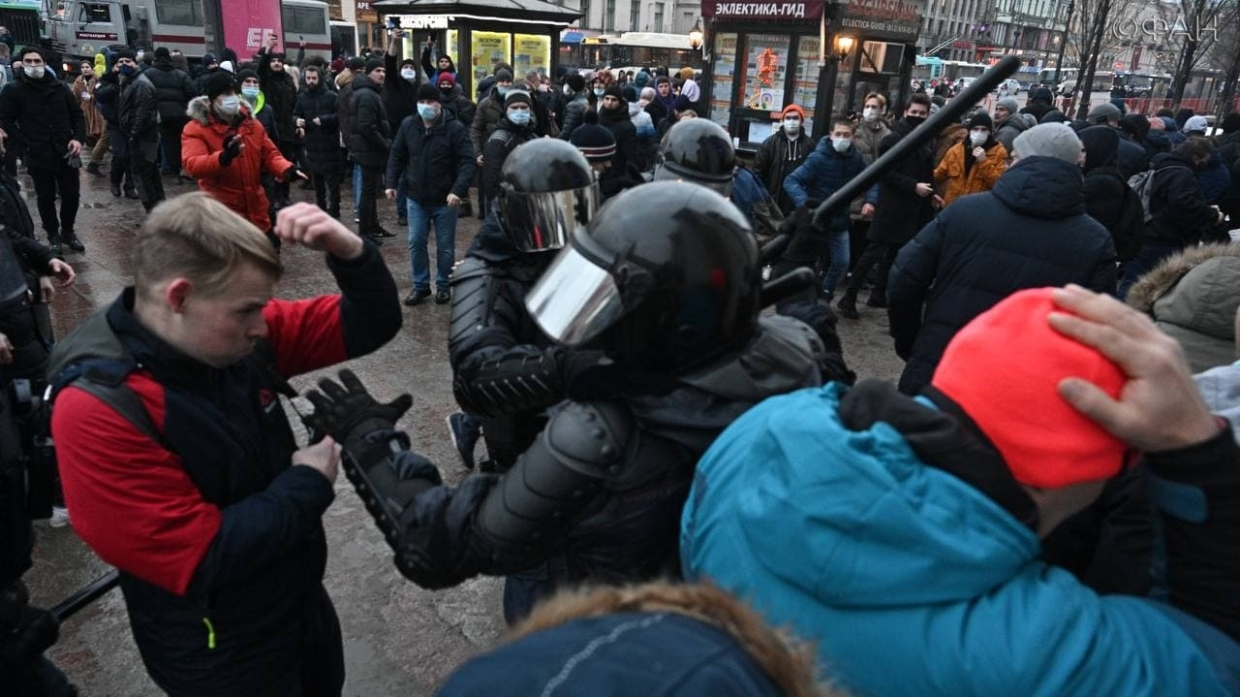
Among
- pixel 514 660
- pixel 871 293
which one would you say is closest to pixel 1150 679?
pixel 514 660

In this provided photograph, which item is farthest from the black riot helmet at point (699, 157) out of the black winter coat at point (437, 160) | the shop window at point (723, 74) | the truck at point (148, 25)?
the truck at point (148, 25)

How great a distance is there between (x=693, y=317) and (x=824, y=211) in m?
1.22

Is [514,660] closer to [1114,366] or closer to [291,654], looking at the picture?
[1114,366]

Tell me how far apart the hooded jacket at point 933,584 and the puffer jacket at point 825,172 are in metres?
6.04

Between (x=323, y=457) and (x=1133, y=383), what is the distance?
1546 millimetres

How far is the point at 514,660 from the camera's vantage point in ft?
2.15

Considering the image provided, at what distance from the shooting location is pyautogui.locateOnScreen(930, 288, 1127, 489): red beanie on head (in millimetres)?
939

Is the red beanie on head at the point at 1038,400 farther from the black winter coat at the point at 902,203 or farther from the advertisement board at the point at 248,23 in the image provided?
the advertisement board at the point at 248,23

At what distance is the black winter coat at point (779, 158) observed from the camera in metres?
7.70

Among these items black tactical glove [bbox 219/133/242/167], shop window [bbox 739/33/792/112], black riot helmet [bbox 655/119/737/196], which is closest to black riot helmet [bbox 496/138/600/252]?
black riot helmet [bbox 655/119/737/196]

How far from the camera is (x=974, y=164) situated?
7.05m

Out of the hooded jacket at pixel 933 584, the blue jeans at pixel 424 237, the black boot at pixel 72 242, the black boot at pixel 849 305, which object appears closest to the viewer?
the hooded jacket at pixel 933 584

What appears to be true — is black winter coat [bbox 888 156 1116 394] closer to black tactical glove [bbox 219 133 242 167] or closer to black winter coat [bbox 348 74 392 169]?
black tactical glove [bbox 219 133 242 167]

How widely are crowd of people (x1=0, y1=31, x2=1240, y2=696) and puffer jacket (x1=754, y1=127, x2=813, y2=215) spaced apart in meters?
5.28
